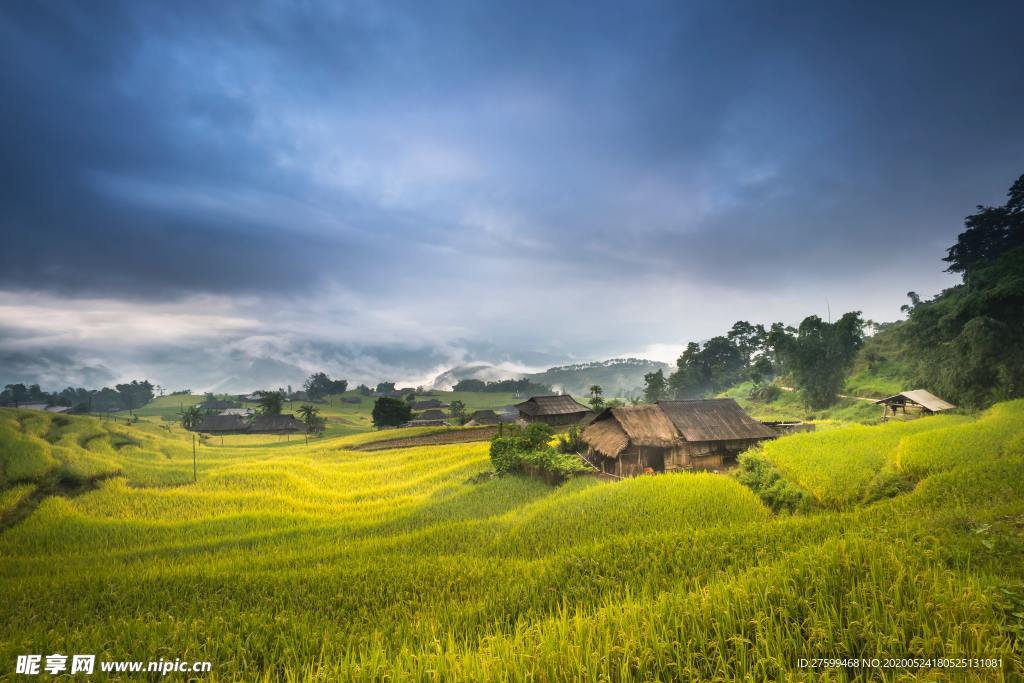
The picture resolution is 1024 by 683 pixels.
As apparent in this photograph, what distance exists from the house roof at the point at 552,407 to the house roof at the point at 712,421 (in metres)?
26.7

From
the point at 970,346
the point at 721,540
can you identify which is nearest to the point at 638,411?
the point at 721,540

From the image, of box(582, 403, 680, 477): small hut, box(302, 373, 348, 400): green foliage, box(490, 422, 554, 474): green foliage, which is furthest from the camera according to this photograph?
box(302, 373, 348, 400): green foliage

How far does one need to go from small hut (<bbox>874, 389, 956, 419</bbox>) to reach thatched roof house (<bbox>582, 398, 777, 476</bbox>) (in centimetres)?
2238

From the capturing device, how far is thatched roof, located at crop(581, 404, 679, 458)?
2734cm

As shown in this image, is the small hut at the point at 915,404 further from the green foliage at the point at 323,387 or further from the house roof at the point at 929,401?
the green foliage at the point at 323,387

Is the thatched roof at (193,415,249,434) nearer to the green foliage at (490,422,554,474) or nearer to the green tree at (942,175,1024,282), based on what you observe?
the green foliage at (490,422,554,474)

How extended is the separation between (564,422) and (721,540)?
47.0 m

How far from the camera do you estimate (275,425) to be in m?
65.6

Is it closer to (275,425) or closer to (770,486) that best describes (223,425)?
(275,425)

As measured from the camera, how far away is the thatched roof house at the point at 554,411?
181ft

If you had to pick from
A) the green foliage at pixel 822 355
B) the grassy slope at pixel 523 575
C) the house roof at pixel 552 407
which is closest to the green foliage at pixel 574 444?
the grassy slope at pixel 523 575

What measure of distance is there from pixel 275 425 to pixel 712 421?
66.5 metres

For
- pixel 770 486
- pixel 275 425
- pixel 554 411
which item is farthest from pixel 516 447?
pixel 275 425

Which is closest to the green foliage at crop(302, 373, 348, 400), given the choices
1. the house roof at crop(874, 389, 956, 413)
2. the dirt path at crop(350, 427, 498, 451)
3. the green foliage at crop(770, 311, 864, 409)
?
the dirt path at crop(350, 427, 498, 451)
